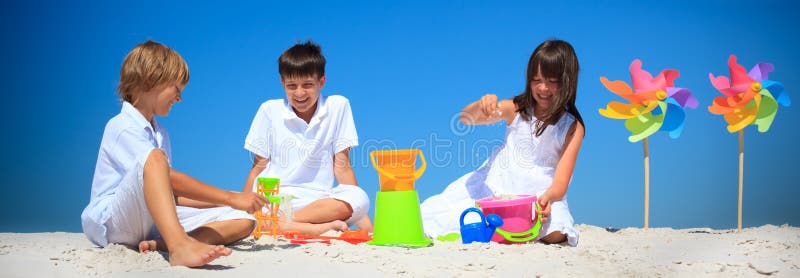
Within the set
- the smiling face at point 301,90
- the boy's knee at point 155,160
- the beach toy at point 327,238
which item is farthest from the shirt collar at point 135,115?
the smiling face at point 301,90

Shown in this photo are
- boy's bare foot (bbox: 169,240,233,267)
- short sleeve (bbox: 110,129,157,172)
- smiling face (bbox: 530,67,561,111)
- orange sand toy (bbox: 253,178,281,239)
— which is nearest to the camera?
boy's bare foot (bbox: 169,240,233,267)

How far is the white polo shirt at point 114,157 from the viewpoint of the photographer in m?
2.59

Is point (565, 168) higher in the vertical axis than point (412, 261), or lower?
higher

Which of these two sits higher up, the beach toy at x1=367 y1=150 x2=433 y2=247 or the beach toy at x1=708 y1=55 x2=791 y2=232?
the beach toy at x1=708 y1=55 x2=791 y2=232

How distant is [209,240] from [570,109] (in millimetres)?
1989

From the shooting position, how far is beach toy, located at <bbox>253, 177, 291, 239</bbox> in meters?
3.07

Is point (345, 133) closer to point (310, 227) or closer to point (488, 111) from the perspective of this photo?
point (310, 227)

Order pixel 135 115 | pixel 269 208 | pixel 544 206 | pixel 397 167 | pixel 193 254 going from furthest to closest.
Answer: pixel 544 206 < pixel 269 208 < pixel 397 167 < pixel 135 115 < pixel 193 254

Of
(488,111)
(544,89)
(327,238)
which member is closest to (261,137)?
(327,238)

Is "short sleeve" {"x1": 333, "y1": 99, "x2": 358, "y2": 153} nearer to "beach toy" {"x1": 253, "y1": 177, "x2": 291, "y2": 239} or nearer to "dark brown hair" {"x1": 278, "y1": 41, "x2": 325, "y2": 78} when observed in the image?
"dark brown hair" {"x1": 278, "y1": 41, "x2": 325, "y2": 78}

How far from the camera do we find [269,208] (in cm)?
330

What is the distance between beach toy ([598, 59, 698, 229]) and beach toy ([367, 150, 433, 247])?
71.0 inches

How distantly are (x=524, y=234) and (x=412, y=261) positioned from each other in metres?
0.95

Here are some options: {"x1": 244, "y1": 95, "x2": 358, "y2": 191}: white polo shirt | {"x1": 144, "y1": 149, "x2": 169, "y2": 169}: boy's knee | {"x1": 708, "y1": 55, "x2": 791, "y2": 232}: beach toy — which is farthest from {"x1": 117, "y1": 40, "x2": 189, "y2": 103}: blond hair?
{"x1": 708, "y1": 55, "x2": 791, "y2": 232}: beach toy
